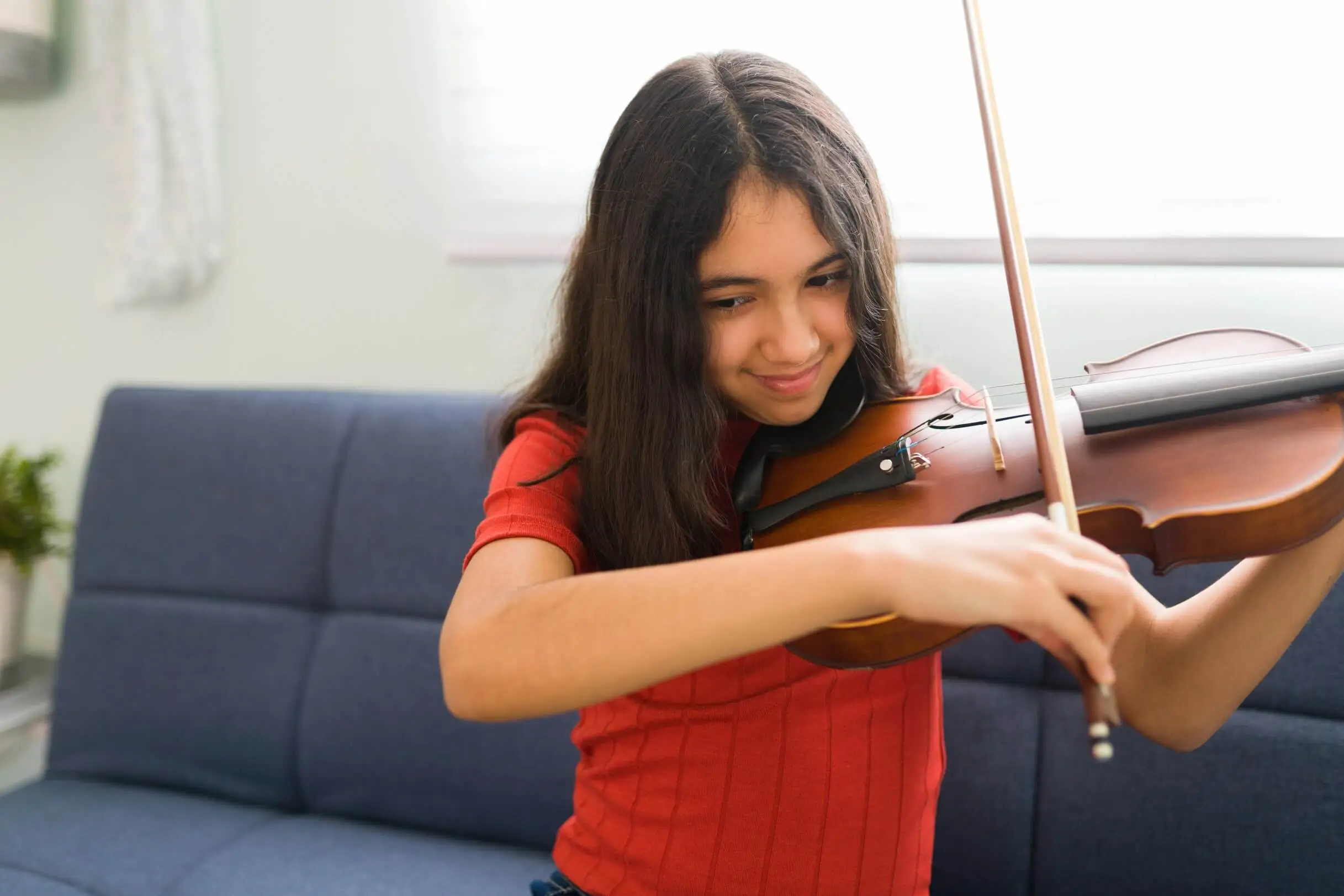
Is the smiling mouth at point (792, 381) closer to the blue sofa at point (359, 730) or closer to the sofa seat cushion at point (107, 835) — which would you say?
the blue sofa at point (359, 730)

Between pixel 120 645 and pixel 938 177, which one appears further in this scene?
pixel 120 645

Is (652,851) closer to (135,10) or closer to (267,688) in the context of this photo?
(267,688)

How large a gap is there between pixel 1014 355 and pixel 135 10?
1.39 m

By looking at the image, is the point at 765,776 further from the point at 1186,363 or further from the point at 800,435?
the point at 1186,363

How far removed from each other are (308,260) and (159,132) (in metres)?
0.29

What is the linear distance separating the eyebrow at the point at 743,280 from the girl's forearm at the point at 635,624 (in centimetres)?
24

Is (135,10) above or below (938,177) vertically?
above

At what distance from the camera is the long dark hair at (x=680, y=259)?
2.75ft

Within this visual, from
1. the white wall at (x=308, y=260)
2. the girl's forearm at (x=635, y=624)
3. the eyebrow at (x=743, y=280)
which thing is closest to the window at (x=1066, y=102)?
the white wall at (x=308, y=260)

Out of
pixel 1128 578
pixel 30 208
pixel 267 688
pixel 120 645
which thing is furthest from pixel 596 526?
pixel 30 208

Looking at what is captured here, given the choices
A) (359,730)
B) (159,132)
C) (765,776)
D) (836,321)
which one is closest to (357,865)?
(359,730)

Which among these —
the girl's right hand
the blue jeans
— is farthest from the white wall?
the girl's right hand

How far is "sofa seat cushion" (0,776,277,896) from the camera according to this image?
1.28m

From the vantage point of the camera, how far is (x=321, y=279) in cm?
175
